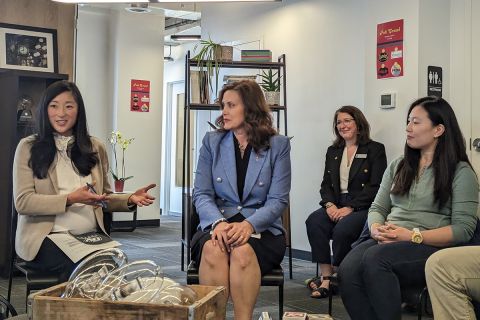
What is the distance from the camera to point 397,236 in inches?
104

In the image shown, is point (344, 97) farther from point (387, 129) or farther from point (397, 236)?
point (397, 236)

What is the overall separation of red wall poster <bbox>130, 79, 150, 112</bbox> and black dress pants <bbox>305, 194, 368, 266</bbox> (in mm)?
4547

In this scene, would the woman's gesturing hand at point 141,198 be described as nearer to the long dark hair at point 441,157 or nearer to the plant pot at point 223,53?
the long dark hair at point 441,157

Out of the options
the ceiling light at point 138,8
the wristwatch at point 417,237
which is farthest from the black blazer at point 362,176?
the ceiling light at point 138,8

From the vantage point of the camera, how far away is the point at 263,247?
2668 mm

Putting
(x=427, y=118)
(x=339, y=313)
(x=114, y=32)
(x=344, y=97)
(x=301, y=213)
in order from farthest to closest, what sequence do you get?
(x=114, y=32), (x=301, y=213), (x=344, y=97), (x=339, y=313), (x=427, y=118)

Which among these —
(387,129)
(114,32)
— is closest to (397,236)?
(387,129)

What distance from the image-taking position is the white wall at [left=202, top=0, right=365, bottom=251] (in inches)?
203

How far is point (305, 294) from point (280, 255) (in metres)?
1.60

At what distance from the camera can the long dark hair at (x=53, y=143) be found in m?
2.73

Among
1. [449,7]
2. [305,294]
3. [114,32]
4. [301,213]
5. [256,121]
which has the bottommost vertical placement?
[305,294]

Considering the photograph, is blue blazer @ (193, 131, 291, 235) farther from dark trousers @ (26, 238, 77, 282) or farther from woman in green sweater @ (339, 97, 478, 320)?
dark trousers @ (26, 238, 77, 282)

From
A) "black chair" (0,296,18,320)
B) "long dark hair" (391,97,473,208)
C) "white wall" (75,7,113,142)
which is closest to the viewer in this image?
"black chair" (0,296,18,320)

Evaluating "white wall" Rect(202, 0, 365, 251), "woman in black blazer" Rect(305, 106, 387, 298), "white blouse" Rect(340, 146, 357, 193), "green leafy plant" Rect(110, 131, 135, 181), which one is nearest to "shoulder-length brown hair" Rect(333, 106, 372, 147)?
"woman in black blazer" Rect(305, 106, 387, 298)
